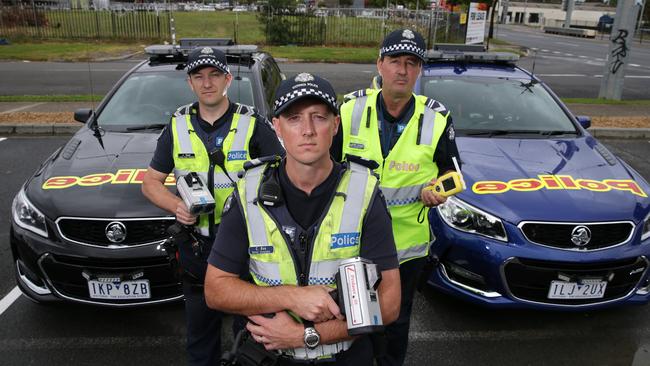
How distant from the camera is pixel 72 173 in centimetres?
366

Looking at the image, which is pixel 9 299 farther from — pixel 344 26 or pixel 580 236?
pixel 344 26

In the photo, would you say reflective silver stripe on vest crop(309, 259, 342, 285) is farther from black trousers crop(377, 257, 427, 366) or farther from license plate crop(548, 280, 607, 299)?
license plate crop(548, 280, 607, 299)

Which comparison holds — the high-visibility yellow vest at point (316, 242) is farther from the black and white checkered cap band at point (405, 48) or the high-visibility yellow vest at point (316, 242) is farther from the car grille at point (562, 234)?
the car grille at point (562, 234)

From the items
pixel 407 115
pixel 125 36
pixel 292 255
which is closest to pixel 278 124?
pixel 292 255

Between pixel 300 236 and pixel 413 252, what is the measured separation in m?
1.11

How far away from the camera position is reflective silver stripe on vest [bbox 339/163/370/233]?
1690 millimetres

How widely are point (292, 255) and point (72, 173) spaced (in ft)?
8.48

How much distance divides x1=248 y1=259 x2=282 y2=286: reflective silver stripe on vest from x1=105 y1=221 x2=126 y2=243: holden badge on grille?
177cm

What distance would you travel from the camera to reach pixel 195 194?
241 cm

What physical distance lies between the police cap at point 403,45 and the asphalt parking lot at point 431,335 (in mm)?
1866

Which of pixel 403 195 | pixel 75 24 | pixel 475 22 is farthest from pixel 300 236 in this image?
pixel 75 24

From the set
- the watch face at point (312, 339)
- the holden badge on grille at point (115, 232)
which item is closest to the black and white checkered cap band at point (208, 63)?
the holden badge on grille at point (115, 232)

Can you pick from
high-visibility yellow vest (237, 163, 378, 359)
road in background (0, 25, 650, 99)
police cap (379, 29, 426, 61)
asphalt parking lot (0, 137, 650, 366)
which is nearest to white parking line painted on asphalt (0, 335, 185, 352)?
asphalt parking lot (0, 137, 650, 366)

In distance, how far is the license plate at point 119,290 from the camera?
3205 mm
